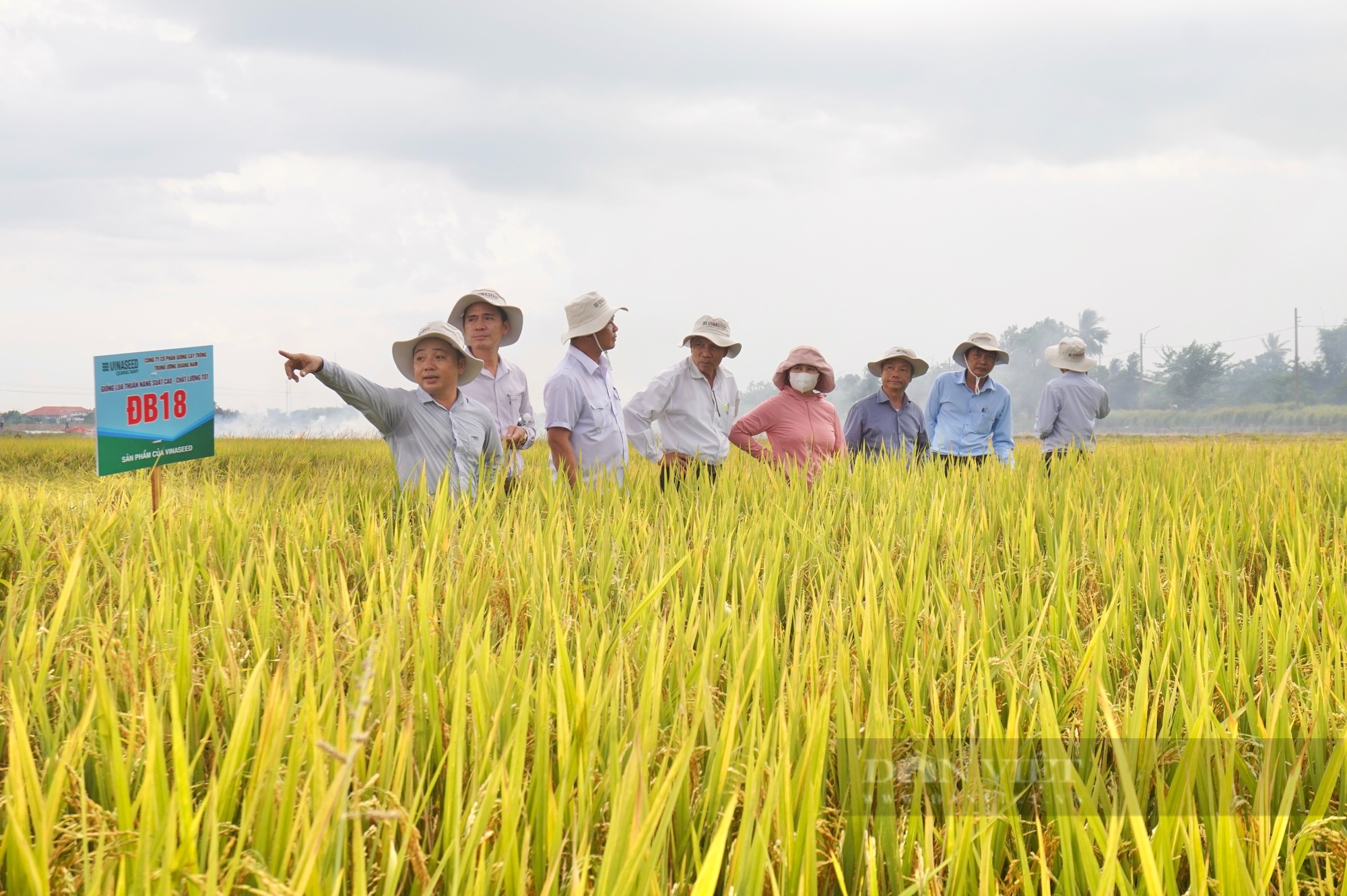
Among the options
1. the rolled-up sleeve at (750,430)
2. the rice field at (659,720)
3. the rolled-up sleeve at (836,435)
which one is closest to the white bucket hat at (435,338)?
the rice field at (659,720)

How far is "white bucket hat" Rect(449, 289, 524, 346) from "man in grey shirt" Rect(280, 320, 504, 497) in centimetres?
66

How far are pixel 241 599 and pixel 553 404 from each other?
207 centimetres

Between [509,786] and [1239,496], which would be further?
[1239,496]

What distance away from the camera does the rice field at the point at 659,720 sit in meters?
1.01

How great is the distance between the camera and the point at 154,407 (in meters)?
3.38

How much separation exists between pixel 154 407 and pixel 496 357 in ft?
5.32

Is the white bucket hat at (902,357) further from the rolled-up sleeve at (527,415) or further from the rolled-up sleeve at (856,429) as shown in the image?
the rolled-up sleeve at (527,415)

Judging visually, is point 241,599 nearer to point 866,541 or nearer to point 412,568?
point 412,568

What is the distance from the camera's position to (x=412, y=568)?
2.25m

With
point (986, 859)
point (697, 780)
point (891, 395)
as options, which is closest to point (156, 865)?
point (697, 780)

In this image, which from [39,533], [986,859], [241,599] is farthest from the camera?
[39,533]

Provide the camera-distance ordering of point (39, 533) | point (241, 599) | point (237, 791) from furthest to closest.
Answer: point (39, 533), point (241, 599), point (237, 791)

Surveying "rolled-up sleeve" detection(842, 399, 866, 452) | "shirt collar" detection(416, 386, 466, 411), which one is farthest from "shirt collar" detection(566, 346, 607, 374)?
"rolled-up sleeve" detection(842, 399, 866, 452)

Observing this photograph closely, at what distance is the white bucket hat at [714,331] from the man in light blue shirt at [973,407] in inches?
74.3
